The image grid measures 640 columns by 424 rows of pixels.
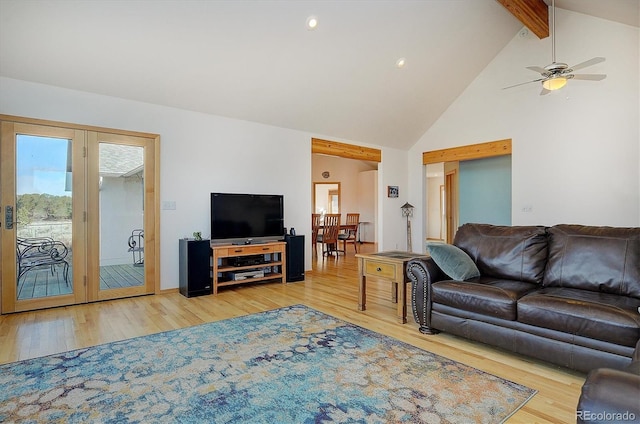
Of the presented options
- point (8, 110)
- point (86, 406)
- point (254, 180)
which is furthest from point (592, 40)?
point (8, 110)

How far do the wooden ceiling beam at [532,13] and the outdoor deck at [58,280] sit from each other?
595cm

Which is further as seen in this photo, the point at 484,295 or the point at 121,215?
the point at 121,215

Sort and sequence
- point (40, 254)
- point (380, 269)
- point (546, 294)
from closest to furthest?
point (546, 294), point (380, 269), point (40, 254)

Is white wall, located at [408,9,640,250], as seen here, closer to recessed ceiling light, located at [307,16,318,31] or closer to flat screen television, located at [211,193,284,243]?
recessed ceiling light, located at [307,16,318,31]

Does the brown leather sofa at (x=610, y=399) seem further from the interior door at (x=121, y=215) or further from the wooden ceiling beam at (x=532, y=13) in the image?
the wooden ceiling beam at (x=532, y=13)

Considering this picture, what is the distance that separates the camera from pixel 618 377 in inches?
36.7

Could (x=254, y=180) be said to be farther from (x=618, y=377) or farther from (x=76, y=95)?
(x=618, y=377)

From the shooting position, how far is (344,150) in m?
6.67

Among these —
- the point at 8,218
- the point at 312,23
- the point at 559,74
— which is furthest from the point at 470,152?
the point at 8,218

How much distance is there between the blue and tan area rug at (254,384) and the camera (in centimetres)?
184

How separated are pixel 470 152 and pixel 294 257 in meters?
4.02

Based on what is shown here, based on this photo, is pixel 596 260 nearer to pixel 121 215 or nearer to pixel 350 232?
pixel 121 215

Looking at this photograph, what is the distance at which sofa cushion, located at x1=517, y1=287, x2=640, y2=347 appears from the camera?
6.66 feet

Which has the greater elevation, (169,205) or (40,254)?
(169,205)
